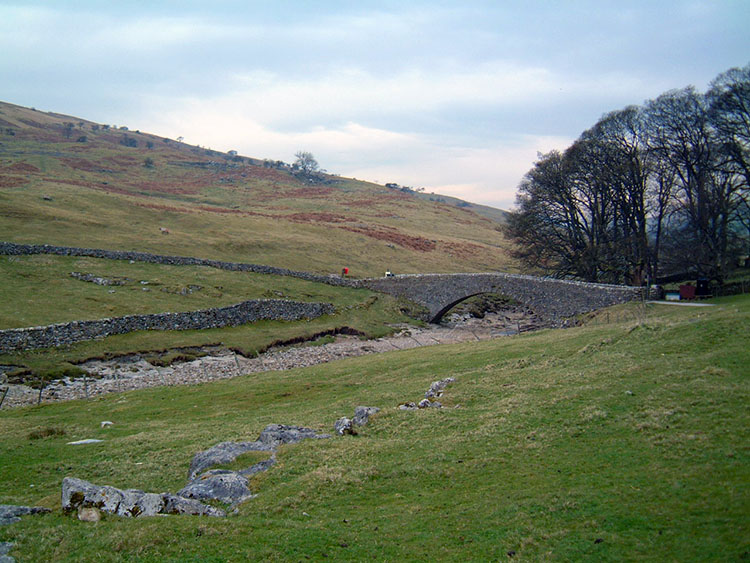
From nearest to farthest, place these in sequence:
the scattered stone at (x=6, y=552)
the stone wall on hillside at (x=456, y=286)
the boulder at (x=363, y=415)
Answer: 1. the scattered stone at (x=6, y=552)
2. the boulder at (x=363, y=415)
3. the stone wall on hillside at (x=456, y=286)

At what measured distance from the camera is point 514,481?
1180 centimetres

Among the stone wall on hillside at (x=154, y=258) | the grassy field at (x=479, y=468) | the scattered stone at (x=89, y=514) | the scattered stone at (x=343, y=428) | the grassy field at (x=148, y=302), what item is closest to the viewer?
the grassy field at (x=479, y=468)

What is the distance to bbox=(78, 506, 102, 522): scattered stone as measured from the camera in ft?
34.2

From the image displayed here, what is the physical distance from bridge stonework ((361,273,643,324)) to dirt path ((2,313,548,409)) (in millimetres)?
3131

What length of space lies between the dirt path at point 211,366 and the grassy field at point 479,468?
669 centimetres

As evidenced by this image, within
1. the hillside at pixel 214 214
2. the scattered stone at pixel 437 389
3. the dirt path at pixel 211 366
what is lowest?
the dirt path at pixel 211 366

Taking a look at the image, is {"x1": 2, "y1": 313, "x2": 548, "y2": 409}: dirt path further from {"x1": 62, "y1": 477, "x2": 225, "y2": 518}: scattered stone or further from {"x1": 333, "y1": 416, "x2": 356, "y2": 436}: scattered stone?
{"x1": 62, "y1": 477, "x2": 225, "y2": 518}: scattered stone

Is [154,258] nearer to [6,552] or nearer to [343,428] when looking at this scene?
[343,428]

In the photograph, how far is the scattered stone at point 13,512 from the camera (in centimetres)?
1033

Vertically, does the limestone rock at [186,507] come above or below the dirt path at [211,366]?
above

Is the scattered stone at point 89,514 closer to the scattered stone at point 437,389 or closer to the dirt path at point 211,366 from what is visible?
the scattered stone at point 437,389

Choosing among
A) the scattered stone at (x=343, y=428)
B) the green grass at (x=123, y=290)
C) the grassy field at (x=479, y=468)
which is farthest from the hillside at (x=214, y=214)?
the scattered stone at (x=343, y=428)

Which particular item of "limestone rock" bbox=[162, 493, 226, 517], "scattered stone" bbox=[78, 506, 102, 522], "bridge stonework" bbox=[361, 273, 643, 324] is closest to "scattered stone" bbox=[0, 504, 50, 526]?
"scattered stone" bbox=[78, 506, 102, 522]

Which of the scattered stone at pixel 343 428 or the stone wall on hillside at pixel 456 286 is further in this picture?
the stone wall on hillside at pixel 456 286
